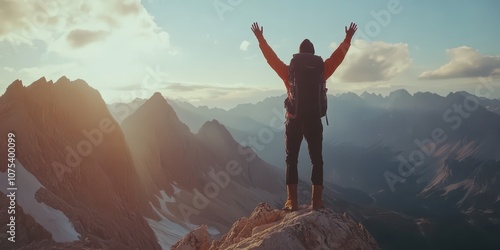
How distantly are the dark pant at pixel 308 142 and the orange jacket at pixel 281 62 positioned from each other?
3.07 feet

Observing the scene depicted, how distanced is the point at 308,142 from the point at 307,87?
4.05ft

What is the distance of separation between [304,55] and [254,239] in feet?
13.0

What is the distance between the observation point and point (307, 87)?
295 inches

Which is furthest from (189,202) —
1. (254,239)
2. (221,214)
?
(254,239)

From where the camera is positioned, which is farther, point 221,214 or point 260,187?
point 260,187

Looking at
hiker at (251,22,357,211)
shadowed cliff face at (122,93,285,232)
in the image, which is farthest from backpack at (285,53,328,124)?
shadowed cliff face at (122,93,285,232)

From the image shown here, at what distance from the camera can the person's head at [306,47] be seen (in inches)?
316

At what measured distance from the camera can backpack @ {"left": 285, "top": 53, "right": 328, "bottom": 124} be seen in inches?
295

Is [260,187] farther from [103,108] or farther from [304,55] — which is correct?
[304,55]

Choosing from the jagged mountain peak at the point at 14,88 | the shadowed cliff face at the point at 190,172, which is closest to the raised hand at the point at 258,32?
the jagged mountain peak at the point at 14,88

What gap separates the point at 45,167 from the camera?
5225 centimetres

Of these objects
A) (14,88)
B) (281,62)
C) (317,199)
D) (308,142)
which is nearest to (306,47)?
(281,62)

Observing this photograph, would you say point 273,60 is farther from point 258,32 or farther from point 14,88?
point 14,88

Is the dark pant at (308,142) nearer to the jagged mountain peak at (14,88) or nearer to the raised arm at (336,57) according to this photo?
the raised arm at (336,57)
